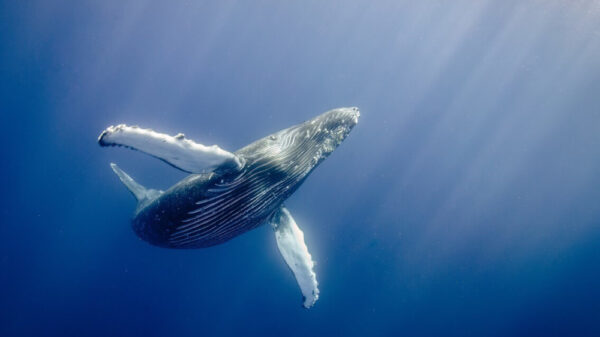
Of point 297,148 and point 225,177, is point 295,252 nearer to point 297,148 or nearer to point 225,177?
point 297,148

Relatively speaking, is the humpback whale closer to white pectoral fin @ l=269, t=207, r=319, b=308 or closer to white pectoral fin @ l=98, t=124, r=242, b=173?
white pectoral fin @ l=98, t=124, r=242, b=173

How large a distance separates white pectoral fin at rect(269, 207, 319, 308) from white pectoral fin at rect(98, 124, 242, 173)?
252 cm

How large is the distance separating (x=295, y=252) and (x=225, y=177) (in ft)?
8.59

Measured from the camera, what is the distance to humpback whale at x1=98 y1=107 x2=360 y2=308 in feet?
13.0

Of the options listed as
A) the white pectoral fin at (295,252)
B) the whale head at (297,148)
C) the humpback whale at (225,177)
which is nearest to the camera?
the humpback whale at (225,177)

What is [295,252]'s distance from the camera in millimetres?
6492

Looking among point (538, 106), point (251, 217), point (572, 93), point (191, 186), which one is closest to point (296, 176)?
point (251, 217)

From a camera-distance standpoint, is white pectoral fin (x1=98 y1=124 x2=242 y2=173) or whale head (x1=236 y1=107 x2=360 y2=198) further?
whale head (x1=236 y1=107 x2=360 y2=198)

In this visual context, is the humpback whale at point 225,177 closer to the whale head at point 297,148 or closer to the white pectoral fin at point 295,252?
the whale head at point 297,148

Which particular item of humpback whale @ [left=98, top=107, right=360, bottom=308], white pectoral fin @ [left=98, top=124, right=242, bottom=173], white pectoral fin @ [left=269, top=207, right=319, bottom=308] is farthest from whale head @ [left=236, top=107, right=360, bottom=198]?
white pectoral fin @ [left=269, top=207, right=319, bottom=308]

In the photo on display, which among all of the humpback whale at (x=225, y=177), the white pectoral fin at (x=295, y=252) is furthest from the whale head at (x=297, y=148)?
the white pectoral fin at (x=295, y=252)

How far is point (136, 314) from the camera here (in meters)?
17.6

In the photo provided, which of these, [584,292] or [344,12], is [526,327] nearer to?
[584,292]

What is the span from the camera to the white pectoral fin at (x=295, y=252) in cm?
648
